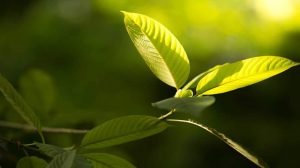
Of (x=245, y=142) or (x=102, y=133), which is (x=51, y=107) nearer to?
(x=102, y=133)

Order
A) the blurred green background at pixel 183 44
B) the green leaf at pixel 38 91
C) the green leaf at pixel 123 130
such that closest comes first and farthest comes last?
the green leaf at pixel 123 130 < the green leaf at pixel 38 91 < the blurred green background at pixel 183 44

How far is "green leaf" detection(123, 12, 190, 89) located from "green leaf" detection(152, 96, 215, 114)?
0.16m

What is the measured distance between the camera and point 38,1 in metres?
2.80

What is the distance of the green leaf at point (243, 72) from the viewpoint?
0.90 metres

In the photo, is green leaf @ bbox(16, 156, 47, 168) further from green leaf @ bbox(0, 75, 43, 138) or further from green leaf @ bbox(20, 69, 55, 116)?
green leaf @ bbox(20, 69, 55, 116)

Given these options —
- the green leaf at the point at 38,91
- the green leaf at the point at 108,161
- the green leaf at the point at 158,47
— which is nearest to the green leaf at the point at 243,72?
the green leaf at the point at 158,47

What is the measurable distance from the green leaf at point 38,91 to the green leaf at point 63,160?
2.63 ft

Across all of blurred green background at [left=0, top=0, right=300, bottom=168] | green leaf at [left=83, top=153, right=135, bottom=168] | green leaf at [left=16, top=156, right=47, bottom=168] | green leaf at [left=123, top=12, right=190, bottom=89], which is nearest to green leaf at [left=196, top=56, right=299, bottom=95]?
green leaf at [left=123, top=12, right=190, bottom=89]

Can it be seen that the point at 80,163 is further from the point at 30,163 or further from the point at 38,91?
the point at 38,91

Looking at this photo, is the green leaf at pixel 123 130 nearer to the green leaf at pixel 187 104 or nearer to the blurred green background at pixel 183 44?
the green leaf at pixel 187 104

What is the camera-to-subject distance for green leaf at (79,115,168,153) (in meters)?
0.85

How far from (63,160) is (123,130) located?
0.13m

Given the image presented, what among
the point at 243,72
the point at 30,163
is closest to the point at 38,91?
the point at 30,163

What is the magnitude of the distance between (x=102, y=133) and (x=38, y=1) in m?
2.02
